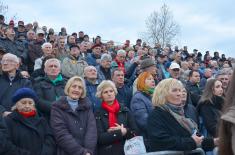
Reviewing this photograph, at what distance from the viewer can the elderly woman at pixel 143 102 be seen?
6359mm

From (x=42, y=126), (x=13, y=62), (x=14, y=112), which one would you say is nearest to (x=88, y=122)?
(x=42, y=126)

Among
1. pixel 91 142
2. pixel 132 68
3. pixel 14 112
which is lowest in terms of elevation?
pixel 91 142

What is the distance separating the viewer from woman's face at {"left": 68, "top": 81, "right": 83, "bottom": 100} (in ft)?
19.8

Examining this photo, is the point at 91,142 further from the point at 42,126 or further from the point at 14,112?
the point at 14,112

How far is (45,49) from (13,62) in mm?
2442

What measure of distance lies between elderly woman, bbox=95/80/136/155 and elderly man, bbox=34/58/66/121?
0.95 metres

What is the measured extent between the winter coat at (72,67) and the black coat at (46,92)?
67.0 inches

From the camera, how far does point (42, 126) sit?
562cm

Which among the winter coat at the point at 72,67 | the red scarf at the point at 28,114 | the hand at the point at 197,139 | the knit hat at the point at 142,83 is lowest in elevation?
the hand at the point at 197,139

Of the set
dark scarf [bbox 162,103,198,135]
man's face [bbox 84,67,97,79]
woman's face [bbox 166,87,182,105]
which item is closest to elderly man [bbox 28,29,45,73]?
man's face [bbox 84,67,97,79]

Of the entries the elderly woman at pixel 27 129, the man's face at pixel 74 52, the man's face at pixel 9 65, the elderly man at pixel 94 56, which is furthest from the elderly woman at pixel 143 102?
the elderly man at pixel 94 56

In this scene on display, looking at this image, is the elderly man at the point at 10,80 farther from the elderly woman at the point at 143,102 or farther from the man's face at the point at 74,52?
the man's face at the point at 74,52

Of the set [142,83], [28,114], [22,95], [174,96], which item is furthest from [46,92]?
[174,96]

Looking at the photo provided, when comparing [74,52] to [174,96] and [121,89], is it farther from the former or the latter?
[174,96]
